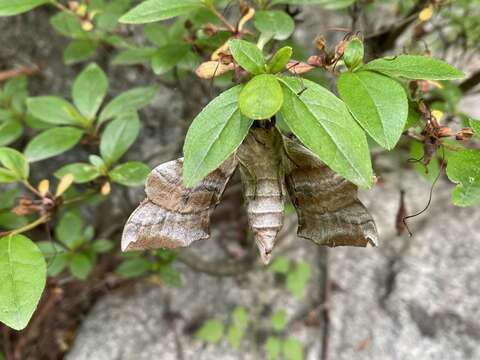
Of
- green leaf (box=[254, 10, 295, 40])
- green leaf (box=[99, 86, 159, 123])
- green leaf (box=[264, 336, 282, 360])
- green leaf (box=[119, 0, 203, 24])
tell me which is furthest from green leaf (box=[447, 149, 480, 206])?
green leaf (box=[264, 336, 282, 360])

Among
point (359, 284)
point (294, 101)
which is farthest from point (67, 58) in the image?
point (359, 284)

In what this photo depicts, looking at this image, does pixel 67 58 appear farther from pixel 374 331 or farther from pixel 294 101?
pixel 374 331

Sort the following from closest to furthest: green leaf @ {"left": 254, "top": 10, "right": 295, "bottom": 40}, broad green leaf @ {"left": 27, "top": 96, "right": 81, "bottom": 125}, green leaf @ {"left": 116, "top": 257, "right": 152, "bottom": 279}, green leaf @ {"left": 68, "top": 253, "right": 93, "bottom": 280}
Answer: green leaf @ {"left": 254, "top": 10, "right": 295, "bottom": 40}, broad green leaf @ {"left": 27, "top": 96, "right": 81, "bottom": 125}, green leaf @ {"left": 68, "top": 253, "right": 93, "bottom": 280}, green leaf @ {"left": 116, "top": 257, "right": 152, "bottom": 279}

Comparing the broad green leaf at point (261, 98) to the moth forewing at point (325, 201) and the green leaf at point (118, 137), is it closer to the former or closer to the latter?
the moth forewing at point (325, 201)

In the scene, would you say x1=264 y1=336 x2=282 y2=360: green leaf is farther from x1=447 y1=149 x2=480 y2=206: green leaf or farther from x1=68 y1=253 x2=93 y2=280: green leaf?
x1=447 y1=149 x2=480 y2=206: green leaf

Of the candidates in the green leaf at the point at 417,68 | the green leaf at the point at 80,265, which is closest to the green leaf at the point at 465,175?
the green leaf at the point at 417,68

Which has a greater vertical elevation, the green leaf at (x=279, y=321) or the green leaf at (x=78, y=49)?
the green leaf at (x=78, y=49)
